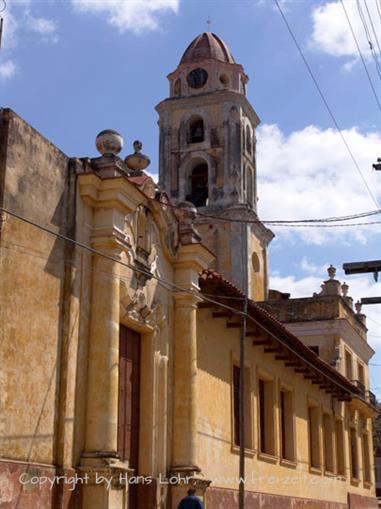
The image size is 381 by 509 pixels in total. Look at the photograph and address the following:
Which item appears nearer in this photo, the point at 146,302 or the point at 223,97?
the point at 146,302

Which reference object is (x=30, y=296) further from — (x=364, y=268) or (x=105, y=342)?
(x=364, y=268)

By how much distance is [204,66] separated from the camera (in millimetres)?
45875

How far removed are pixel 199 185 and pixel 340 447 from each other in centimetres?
1928

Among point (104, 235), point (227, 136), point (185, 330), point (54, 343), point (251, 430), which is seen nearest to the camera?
point (54, 343)

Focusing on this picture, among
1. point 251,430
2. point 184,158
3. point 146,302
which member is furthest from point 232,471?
point 184,158

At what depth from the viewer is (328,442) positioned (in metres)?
27.7

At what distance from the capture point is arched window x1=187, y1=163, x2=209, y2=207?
43969 millimetres

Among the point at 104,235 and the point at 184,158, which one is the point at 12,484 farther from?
the point at 184,158

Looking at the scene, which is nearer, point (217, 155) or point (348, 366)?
point (348, 366)

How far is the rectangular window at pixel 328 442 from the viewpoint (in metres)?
27.2

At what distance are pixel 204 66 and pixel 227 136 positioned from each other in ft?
14.3

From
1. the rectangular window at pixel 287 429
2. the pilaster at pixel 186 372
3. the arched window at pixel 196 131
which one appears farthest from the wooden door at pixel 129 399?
the arched window at pixel 196 131

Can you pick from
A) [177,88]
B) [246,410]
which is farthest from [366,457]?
[177,88]

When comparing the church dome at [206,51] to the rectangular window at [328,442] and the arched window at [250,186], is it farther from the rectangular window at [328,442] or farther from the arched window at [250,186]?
the rectangular window at [328,442]
